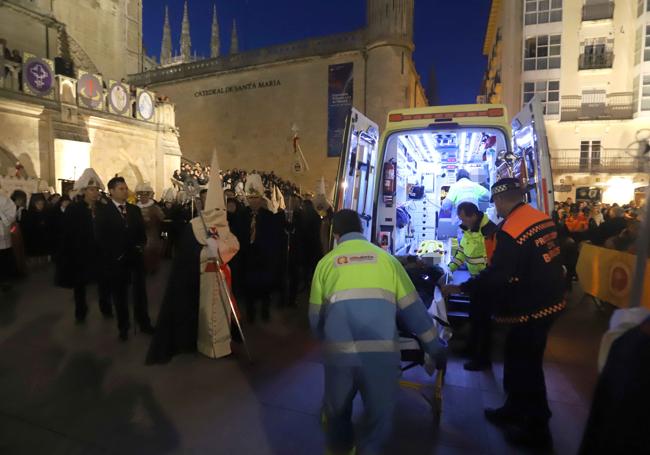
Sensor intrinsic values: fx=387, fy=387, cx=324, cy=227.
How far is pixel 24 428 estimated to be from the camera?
3.05 meters

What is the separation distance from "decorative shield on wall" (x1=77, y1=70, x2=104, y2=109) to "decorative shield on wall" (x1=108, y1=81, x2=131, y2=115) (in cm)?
34

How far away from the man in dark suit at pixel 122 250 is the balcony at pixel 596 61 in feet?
99.4

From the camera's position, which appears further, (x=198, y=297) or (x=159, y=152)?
(x=159, y=152)

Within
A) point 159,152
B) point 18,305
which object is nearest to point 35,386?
point 18,305

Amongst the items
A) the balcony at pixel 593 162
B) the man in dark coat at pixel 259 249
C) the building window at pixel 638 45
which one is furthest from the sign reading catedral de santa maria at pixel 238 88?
the man in dark coat at pixel 259 249

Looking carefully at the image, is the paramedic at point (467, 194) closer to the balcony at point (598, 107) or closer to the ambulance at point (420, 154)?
the ambulance at point (420, 154)

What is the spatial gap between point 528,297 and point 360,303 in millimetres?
1464

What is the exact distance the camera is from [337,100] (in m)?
27.5

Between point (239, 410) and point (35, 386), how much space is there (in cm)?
210

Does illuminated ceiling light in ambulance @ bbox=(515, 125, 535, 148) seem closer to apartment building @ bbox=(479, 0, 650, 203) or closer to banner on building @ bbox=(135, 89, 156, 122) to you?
banner on building @ bbox=(135, 89, 156, 122)

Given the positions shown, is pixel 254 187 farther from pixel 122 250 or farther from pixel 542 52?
pixel 542 52

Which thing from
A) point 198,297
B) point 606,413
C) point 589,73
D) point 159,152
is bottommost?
point 198,297

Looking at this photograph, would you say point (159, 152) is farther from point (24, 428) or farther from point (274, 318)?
point (24, 428)

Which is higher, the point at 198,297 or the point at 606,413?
the point at 606,413
